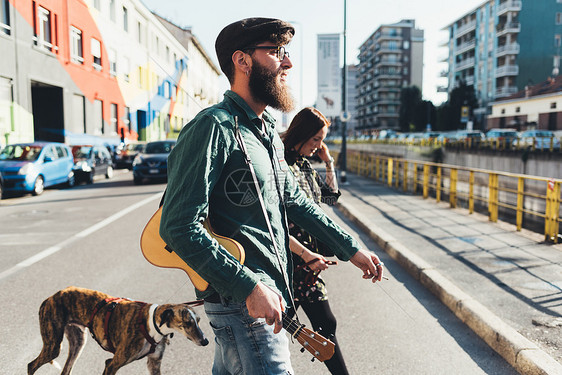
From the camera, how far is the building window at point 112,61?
27.8 metres

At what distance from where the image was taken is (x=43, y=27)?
22.3m

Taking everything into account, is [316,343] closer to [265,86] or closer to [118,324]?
[265,86]

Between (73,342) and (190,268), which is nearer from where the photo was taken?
(190,268)

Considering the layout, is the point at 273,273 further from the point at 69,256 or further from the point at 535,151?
the point at 535,151

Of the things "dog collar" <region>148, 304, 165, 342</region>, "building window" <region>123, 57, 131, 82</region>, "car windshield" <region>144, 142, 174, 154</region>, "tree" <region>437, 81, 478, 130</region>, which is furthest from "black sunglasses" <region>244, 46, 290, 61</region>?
"tree" <region>437, 81, 478, 130</region>

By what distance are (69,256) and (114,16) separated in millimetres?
25212

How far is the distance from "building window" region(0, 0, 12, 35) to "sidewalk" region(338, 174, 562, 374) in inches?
640

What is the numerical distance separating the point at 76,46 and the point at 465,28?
69697 mm

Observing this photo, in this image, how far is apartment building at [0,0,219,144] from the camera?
20.1m

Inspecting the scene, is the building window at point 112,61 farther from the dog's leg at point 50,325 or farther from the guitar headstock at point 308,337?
the guitar headstock at point 308,337

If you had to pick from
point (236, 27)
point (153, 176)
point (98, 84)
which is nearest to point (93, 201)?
point (153, 176)

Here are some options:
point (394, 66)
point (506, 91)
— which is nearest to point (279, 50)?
point (506, 91)

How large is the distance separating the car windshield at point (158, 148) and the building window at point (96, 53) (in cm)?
985

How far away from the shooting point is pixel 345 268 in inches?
255
